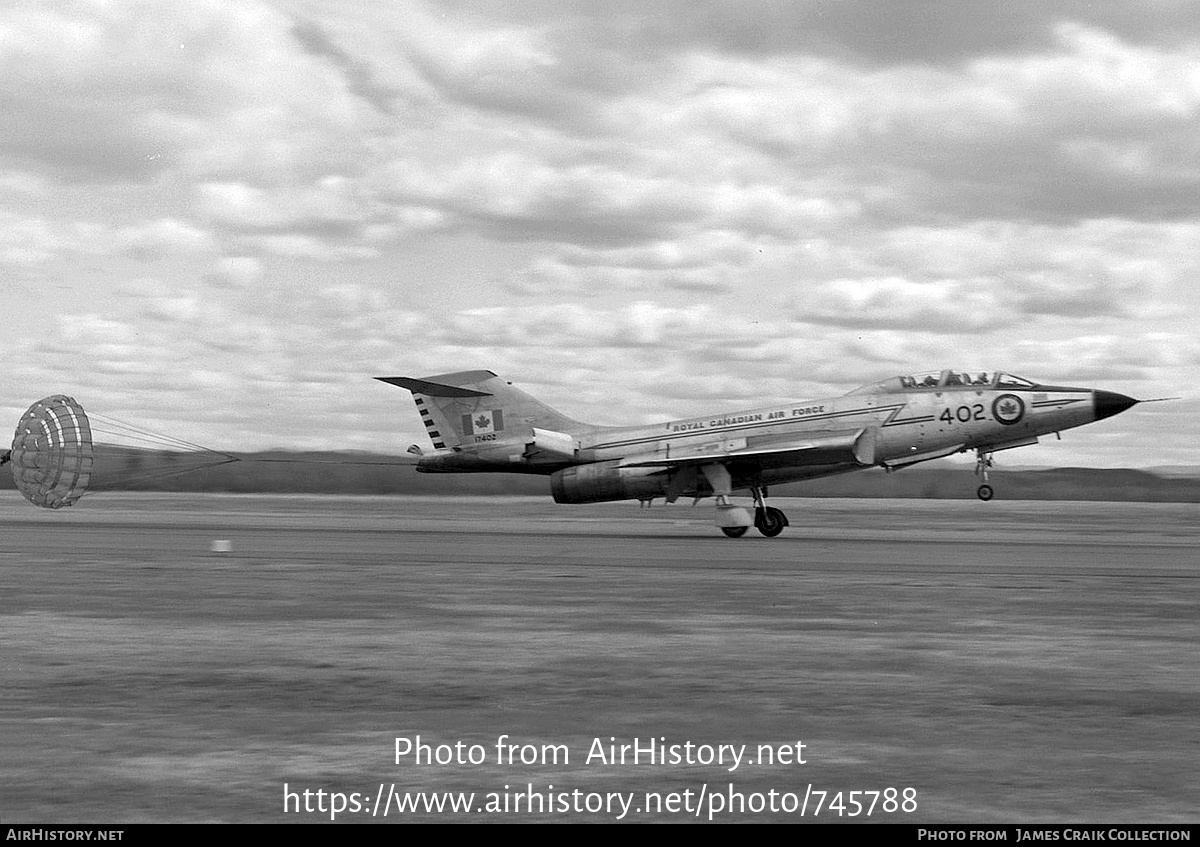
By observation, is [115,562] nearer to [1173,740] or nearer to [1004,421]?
[1173,740]

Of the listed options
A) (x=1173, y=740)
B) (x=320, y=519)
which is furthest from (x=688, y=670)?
(x=320, y=519)

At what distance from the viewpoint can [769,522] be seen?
35031 mm

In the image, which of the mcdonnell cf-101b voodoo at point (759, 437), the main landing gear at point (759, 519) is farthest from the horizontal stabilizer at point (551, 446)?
the main landing gear at point (759, 519)

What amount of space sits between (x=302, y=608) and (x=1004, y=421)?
22771mm

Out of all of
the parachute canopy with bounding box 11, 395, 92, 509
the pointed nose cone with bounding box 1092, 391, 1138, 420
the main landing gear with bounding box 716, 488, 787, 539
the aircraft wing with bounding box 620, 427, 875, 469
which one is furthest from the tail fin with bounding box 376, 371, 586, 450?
the pointed nose cone with bounding box 1092, 391, 1138, 420

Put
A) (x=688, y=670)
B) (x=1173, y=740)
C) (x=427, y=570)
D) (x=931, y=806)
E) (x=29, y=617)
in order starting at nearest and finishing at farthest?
(x=931, y=806), (x=1173, y=740), (x=688, y=670), (x=29, y=617), (x=427, y=570)

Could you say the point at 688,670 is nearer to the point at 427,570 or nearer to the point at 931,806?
the point at 931,806

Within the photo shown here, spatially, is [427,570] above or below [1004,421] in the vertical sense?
below

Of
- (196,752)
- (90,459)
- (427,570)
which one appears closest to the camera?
(196,752)

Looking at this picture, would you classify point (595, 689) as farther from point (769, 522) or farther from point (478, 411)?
point (478, 411)

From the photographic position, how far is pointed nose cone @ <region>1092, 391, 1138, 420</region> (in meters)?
34.2

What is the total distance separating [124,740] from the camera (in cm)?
794

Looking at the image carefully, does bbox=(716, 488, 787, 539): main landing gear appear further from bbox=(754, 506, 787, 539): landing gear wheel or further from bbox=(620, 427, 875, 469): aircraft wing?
bbox=(620, 427, 875, 469): aircraft wing

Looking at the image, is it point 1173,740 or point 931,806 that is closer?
point 931,806
